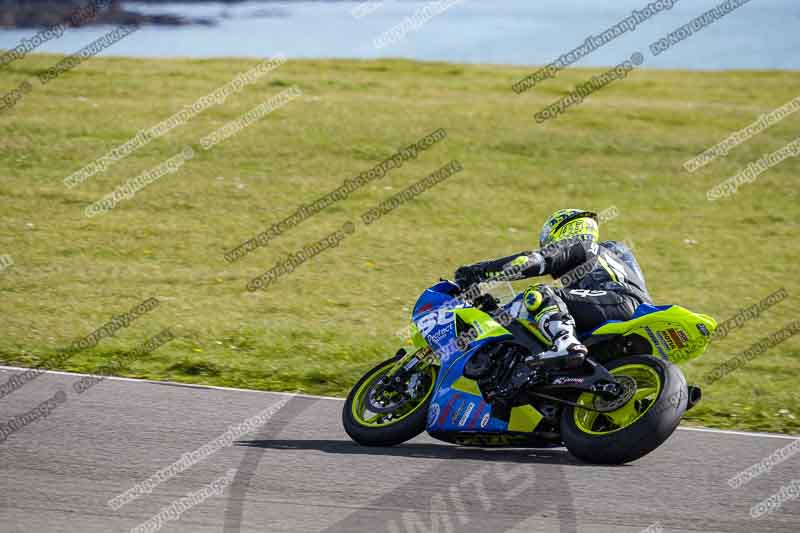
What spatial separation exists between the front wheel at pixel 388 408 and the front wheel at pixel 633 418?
3.40 feet

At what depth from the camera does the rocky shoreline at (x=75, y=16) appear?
35.7 metres

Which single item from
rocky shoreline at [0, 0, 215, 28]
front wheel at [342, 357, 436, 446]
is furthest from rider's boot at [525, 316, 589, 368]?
rocky shoreline at [0, 0, 215, 28]

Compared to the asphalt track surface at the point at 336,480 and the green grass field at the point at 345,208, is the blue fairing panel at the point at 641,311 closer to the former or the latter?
the asphalt track surface at the point at 336,480

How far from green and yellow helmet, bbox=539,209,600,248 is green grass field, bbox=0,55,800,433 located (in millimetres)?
2228

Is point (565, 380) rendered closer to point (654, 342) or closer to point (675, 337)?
point (654, 342)

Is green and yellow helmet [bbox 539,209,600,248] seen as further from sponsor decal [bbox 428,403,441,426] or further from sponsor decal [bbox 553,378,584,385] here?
sponsor decal [bbox 428,403,441,426]

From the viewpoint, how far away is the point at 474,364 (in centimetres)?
707

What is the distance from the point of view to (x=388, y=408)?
7.28 metres

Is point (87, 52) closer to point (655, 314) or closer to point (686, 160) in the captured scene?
point (686, 160)

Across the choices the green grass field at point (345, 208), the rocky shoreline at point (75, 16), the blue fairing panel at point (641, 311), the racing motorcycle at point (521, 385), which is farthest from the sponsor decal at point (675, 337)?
the rocky shoreline at point (75, 16)

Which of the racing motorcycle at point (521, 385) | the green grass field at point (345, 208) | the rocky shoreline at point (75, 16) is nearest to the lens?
the racing motorcycle at point (521, 385)

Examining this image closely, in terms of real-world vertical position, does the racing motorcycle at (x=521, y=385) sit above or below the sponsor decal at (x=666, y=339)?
below

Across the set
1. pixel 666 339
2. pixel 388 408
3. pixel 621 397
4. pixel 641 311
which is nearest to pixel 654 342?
pixel 666 339

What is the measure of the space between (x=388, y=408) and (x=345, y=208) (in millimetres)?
9394
